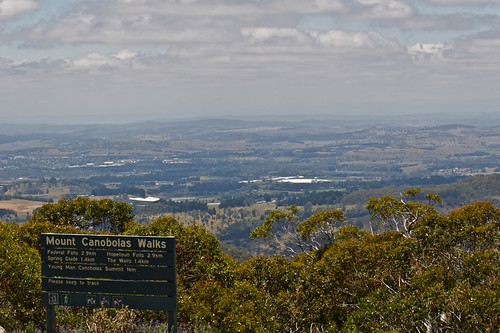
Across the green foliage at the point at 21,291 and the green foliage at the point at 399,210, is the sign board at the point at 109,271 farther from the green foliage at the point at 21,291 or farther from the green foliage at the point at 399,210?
the green foliage at the point at 399,210

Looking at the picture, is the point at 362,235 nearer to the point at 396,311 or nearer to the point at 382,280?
the point at 382,280

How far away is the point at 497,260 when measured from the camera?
18266mm

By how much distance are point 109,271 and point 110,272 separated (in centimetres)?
4

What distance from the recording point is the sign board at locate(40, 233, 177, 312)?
1441cm

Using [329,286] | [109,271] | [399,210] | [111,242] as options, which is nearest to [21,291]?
[109,271]

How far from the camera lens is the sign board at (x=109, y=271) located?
14.4 m

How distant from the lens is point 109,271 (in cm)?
1470

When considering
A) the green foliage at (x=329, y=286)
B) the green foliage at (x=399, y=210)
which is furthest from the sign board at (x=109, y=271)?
the green foliage at (x=399, y=210)

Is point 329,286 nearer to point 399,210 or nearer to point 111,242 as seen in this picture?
point 111,242

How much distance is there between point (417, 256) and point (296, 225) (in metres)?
13.4

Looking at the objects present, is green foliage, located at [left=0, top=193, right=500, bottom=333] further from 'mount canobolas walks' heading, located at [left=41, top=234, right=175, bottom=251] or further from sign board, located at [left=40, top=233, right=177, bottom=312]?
'mount canobolas walks' heading, located at [left=41, top=234, right=175, bottom=251]

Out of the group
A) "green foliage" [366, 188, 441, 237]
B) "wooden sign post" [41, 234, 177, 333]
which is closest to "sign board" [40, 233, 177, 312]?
"wooden sign post" [41, 234, 177, 333]

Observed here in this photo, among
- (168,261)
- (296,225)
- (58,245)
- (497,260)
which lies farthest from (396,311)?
(296,225)

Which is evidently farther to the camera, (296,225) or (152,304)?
(296,225)
